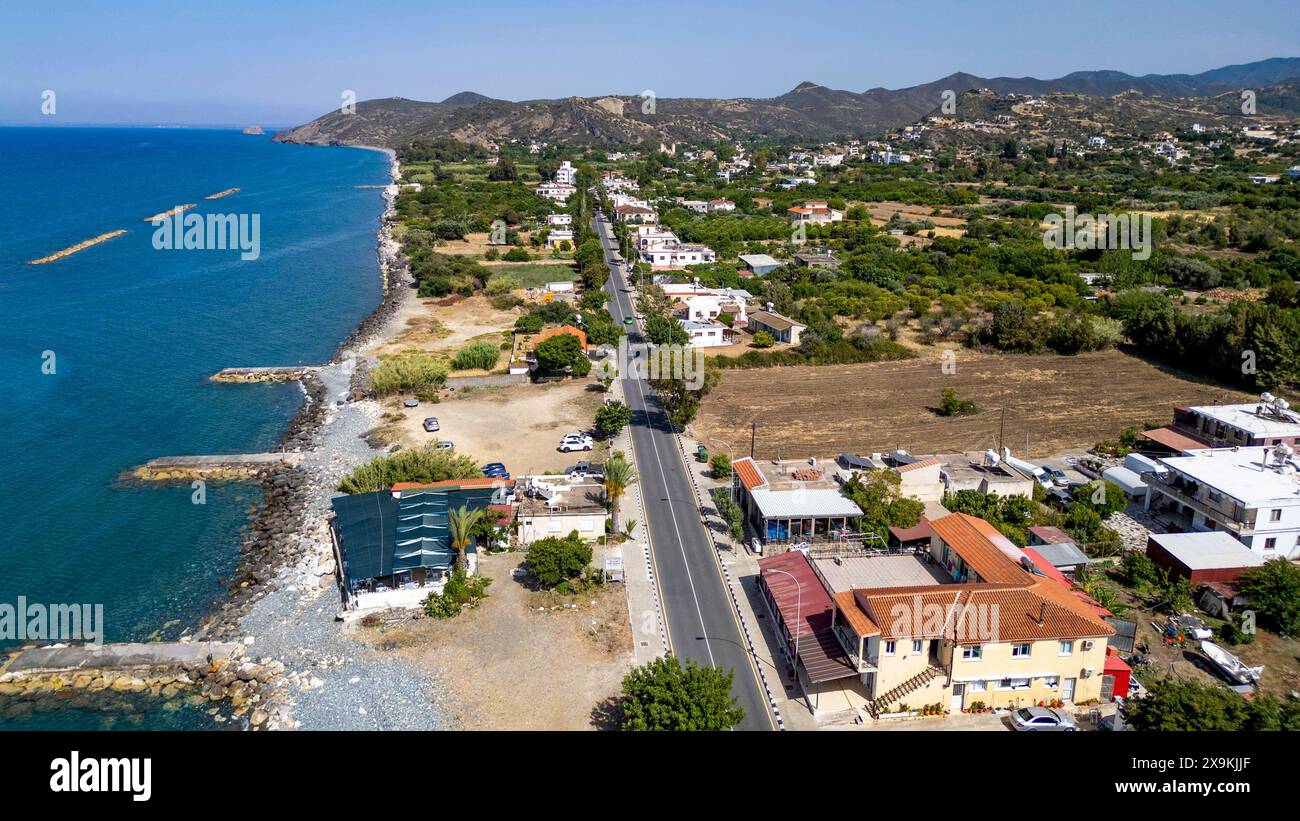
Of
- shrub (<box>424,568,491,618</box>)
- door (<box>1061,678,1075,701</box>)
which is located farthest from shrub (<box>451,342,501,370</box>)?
door (<box>1061,678,1075,701</box>)

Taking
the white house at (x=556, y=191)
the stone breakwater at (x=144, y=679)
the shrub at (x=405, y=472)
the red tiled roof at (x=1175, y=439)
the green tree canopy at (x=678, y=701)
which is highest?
the white house at (x=556, y=191)

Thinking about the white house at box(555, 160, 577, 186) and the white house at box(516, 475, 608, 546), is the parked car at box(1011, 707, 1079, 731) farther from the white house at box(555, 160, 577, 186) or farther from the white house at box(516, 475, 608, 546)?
the white house at box(555, 160, 577, 186)

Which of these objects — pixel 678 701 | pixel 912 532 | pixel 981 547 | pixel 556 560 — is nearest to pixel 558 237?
pixel 556 560

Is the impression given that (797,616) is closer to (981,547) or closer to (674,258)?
(981,547)

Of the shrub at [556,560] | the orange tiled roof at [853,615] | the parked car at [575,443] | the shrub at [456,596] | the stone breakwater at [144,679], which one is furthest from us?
the parked car at [575,443]

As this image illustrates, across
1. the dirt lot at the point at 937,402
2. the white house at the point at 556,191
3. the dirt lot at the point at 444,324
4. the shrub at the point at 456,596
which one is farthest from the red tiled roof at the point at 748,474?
the white house at the point at 556,191

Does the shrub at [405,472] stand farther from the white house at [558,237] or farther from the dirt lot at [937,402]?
the white house at [558,237]
